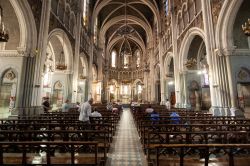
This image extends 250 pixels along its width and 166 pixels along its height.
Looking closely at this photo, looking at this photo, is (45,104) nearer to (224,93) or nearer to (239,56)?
(224,93)

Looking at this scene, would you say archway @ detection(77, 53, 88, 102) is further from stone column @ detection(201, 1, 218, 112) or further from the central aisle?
the central aisle

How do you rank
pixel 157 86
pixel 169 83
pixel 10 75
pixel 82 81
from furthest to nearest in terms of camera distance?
pixel 157 86
pixel 169 83
pixel 82 81
pixel 10 75

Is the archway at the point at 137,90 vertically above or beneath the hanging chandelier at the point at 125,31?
beneath

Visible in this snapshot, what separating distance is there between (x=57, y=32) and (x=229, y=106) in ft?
40.5

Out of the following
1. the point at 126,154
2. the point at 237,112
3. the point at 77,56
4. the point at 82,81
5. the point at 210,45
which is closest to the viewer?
the point at 126,154

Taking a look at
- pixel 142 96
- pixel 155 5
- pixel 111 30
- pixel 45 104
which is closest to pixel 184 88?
pixel 45 104

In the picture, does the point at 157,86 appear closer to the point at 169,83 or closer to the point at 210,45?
the point at 169,83

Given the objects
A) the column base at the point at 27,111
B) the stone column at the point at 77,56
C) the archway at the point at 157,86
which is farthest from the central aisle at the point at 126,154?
the archway at the point at 157,86

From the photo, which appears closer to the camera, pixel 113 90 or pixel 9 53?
pixel 9 53

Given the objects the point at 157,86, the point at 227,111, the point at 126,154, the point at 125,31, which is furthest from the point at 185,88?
the point at 125,31

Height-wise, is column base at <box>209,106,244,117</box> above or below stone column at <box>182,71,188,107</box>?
below

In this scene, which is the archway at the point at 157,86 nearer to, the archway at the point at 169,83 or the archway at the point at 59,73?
the archway at the point at 169,83

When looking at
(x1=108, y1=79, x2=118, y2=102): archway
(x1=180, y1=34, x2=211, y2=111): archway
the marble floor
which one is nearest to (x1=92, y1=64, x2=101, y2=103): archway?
(x1=108, y1=79, x2=118, y2=102): archway

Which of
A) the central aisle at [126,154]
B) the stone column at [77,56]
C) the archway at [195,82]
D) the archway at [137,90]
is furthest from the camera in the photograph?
the archway at [137,90]
